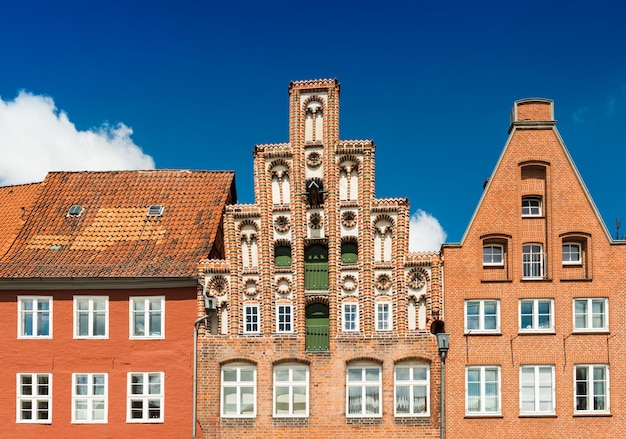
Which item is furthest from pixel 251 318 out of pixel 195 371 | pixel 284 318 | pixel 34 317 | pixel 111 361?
pixel 34 317

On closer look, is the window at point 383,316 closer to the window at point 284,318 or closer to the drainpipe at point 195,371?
the window at point 284,318

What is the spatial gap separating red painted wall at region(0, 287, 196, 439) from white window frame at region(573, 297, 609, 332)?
552 inches

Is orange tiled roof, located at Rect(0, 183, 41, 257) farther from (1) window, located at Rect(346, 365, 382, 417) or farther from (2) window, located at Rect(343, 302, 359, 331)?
(1) window, located at Rect(346, 365, 382, 417)

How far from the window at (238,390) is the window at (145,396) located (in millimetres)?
2391

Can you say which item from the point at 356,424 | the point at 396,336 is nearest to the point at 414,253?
the point at 396,336

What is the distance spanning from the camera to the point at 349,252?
2478 centimetres

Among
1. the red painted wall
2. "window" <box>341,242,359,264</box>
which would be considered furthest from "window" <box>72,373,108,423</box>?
"window" <box>341,242,359,264</box>

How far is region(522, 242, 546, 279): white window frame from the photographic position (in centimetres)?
2409

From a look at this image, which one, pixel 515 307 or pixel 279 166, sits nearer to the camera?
pixel 515 307

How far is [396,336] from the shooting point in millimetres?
23812

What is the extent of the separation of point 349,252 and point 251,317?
14.6ft

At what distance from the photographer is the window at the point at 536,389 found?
23281mm

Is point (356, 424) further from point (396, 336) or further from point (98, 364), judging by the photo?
point (98, 364)

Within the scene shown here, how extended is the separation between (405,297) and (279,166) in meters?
6.93
